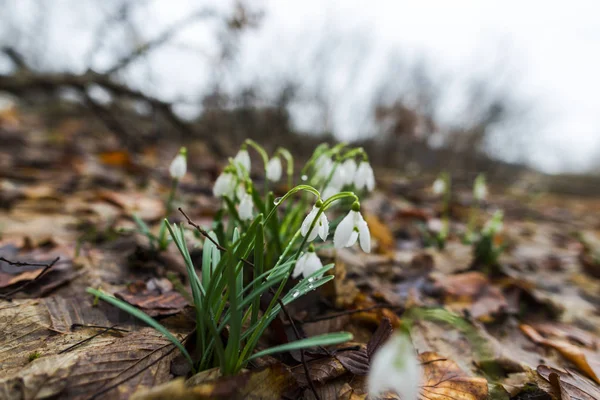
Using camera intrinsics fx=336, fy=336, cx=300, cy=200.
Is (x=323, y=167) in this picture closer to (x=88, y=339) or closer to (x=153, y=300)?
(x=153, y=300)

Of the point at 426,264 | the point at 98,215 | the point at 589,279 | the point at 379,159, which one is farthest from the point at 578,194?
the point at 98,215

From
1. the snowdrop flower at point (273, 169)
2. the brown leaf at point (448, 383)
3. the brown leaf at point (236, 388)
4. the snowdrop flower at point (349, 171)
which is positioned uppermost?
the snowdrop flower at point (273, 169)

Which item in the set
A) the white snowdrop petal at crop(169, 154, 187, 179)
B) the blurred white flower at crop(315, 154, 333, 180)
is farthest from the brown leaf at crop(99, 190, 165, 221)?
the blurred white flower at crop(315, 154, 333, 180)

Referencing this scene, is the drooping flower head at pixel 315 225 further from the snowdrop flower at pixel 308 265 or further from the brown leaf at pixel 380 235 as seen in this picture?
the brown leaf at pixel 380 235

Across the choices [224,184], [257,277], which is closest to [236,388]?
[257,277]

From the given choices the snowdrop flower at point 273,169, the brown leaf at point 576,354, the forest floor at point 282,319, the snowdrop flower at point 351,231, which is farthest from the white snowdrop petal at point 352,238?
the brown leaf at point 576,354

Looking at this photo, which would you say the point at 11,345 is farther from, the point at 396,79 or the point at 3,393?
the point at 396,79
